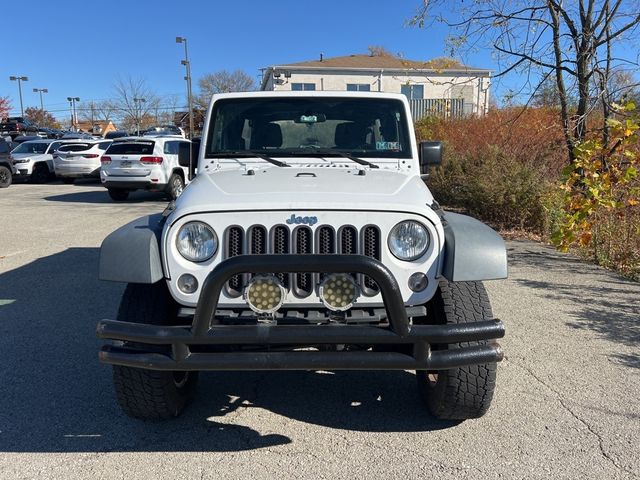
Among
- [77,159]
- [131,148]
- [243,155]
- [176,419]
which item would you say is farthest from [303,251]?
[77,159]

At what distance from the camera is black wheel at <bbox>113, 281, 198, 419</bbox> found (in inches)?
110

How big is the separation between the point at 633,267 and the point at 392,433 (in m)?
5.13

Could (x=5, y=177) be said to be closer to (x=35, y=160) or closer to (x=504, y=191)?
(x=35, y=160)

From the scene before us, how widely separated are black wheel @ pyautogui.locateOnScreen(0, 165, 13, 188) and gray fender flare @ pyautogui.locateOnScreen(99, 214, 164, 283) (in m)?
18.1

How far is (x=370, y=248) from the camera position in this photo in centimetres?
267

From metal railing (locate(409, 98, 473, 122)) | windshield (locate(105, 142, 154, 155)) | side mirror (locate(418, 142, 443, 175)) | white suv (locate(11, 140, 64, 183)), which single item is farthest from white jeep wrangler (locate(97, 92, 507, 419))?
white suv (locate(11, 140, 64, 183))

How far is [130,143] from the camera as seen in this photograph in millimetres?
13750

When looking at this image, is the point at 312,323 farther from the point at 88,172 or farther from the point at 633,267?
the point at 88,172

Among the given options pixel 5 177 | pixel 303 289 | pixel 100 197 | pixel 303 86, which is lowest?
pixel 100 197

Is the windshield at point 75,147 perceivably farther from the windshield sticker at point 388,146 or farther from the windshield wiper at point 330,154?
the windshield sticker at point 388,146

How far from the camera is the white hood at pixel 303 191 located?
2672mm

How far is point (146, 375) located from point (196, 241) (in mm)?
765

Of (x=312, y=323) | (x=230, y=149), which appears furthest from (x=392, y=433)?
(x=230, y=149)

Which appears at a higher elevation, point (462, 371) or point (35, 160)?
point (35, 160)
